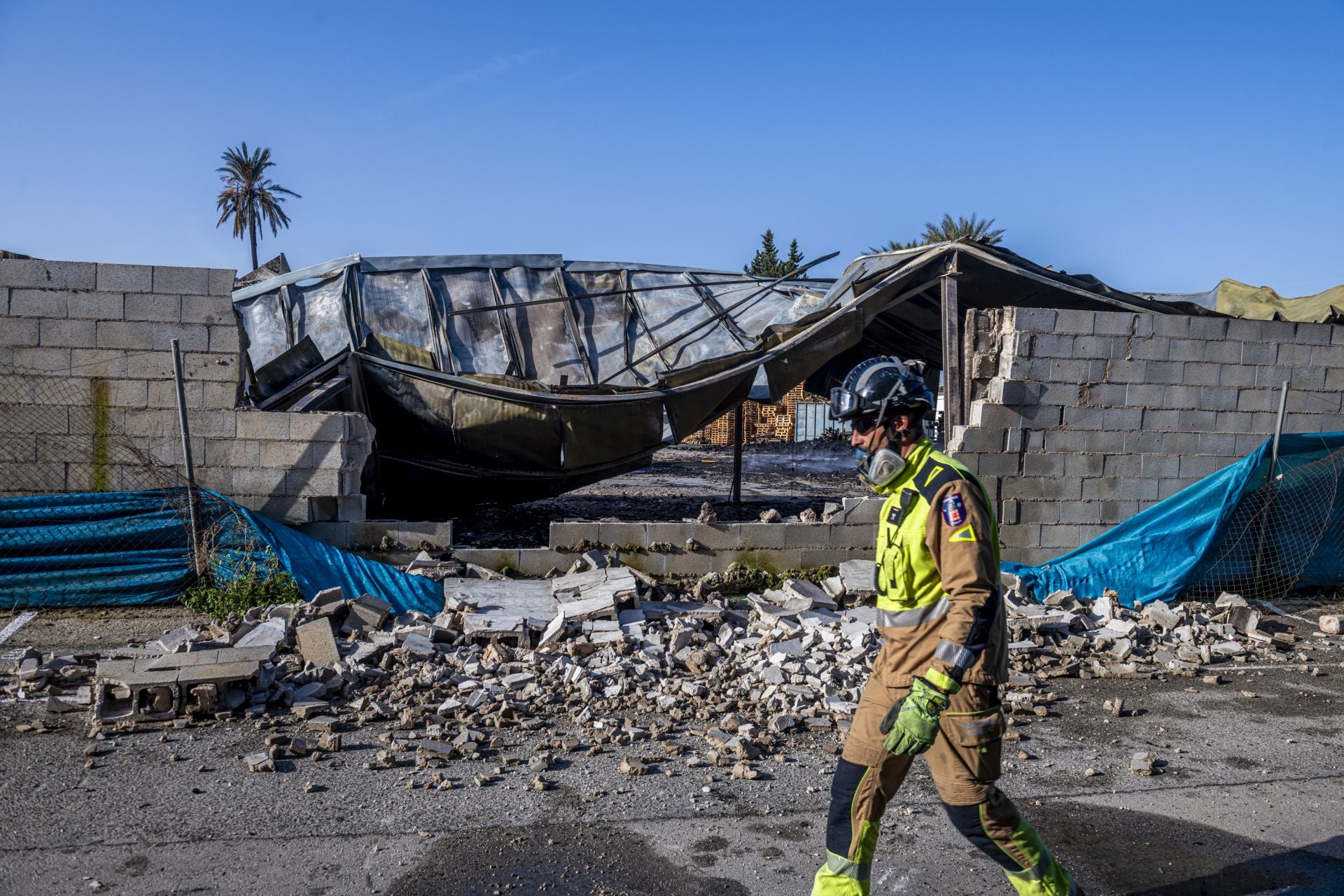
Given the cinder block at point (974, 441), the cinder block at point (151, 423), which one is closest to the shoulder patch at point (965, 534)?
the cinder block at point (974, 441)

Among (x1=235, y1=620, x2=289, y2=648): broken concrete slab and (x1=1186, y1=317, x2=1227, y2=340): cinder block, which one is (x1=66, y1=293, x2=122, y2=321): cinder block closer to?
(x1=235, y1=620, x2=289, y2=648): broken concrete slab

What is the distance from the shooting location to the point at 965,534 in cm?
287

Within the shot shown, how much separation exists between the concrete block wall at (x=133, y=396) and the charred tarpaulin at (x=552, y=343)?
645 mm

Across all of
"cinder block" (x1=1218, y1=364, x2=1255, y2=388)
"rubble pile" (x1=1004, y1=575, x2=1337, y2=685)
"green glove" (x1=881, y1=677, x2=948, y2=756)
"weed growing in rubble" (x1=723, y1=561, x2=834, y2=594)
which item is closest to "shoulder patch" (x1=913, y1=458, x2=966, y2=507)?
"green glove" (x1=881, y1=677, x2=948, y2=756)

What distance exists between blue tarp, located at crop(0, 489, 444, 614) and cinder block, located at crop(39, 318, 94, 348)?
1217mm

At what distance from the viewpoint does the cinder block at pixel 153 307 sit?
7598mm

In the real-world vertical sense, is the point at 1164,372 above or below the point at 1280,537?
above

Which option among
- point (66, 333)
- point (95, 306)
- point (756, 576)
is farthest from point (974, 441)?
point (66, 333)

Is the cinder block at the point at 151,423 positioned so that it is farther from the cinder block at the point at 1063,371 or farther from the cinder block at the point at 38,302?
the cinder block at the point at 1063,371

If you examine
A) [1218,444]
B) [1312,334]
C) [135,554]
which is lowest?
[135,554]

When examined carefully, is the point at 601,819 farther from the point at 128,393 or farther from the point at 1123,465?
the point at 1123,465

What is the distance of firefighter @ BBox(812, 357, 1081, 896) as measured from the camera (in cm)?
284

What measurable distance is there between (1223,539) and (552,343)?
268 inches

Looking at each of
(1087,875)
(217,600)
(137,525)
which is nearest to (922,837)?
(1087,875)
